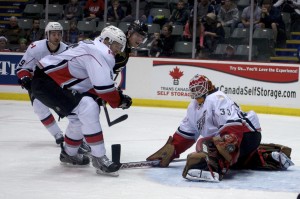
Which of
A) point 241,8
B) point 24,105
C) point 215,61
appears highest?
point 241,8

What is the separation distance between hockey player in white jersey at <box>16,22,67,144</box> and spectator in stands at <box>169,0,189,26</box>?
463 cm

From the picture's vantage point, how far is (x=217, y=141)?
5555mm

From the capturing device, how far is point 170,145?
20.1 ft

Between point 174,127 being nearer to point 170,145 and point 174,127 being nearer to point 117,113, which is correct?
point 117,113

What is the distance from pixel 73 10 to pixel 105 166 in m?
7.64

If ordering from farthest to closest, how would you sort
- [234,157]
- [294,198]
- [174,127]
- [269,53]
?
[269,53] < [174,127] < [234,157] < [294,198]

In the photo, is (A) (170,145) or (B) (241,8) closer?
(A) (170,145)

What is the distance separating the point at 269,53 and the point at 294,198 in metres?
6.47

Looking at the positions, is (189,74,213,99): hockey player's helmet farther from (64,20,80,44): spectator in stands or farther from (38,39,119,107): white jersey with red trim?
(64,20,80,44): spectator in stands

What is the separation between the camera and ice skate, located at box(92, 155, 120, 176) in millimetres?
5699

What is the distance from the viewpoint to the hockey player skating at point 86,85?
5.63 meters

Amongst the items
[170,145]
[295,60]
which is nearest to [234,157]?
[170,145]

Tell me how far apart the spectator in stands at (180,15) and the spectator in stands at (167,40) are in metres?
0.20

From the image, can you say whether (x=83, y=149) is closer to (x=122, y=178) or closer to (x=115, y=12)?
(x=122, y=178)
